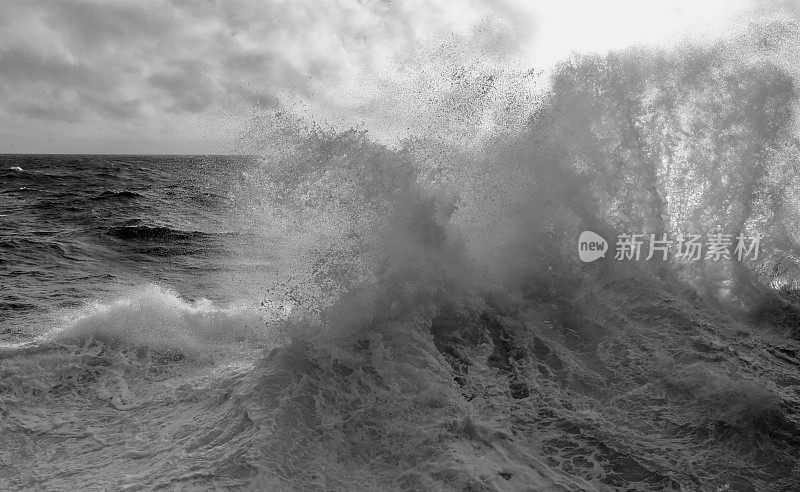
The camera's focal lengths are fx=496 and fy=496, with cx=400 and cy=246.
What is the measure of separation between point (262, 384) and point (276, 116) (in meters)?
4.87

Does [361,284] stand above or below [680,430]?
above

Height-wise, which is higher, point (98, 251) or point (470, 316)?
point (470, 316)

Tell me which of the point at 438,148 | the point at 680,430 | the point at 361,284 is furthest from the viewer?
the point at 438,148

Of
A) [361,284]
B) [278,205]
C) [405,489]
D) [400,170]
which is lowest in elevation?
[405,489]

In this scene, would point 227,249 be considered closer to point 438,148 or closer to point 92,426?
point 438,148

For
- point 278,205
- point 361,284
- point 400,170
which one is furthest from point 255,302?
point 400,170

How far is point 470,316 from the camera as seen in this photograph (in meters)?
6.52

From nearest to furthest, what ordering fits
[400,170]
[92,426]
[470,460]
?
[470,460] → [92,426] → [400,170]

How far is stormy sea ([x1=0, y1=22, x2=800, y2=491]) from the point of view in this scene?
3932mm

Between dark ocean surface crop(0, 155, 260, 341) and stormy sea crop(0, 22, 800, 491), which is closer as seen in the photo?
stormy sea crop(0, 22, 800, 491)

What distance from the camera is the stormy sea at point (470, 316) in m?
3.93

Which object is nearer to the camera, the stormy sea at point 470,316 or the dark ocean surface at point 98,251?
the stormy sea at point 470,316

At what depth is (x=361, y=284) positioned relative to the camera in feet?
20.1

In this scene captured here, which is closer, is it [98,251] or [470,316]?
[470,316]
